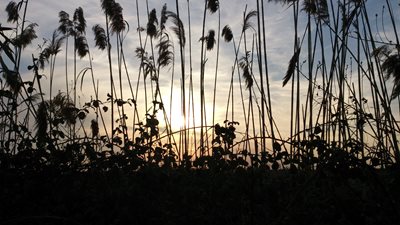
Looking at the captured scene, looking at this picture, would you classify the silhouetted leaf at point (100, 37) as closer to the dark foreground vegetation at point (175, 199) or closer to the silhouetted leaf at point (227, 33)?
the silhouetted leaf at point (227, 33)

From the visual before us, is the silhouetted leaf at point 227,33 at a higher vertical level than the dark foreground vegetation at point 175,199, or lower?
higher

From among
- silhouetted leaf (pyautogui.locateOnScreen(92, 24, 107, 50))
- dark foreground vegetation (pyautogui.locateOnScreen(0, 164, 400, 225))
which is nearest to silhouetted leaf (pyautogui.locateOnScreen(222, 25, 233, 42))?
silhouetted leaf (pyautogui.locateOnScreen(92, 24, 107, 50))

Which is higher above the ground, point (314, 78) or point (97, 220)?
point (314, 78)

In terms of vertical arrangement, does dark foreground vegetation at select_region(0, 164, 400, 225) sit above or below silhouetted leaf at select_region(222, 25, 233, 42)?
below

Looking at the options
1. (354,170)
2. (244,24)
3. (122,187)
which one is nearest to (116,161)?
(122,187)

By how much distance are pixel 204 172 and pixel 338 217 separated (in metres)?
1.17

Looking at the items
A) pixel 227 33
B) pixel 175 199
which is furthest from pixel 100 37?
pixel 175 199

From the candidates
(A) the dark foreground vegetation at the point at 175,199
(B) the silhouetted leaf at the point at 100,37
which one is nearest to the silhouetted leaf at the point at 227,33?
(B) the silhouetted leaf at the point at 100,37

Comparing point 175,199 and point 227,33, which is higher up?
point 227,33

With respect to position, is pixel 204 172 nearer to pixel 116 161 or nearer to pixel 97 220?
pixel 116 161

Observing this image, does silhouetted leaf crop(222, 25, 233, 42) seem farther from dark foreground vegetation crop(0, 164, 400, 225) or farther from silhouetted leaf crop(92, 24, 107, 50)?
dark foreground vegetation crop(0, 164, 400, 225)

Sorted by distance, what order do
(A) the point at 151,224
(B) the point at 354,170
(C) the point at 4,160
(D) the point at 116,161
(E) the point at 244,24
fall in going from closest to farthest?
1. (B) the point at 354,170
2. (A) the point at 151,224
3. (D) the point at 116,161
4. (C) the point at 4,160
5. (E) the point at 244,24

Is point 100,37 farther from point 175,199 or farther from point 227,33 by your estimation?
point 175,199

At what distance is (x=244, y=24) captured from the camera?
214 inches
